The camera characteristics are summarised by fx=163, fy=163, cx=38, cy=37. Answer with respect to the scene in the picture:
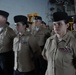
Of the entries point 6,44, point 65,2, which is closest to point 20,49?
point 6,44

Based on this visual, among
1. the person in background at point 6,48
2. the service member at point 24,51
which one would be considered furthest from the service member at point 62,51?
the person in background at point 6,48

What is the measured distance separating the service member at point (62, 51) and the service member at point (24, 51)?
57cm

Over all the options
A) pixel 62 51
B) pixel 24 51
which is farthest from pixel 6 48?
pixel 62 51

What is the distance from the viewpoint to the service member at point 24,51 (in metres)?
2.36

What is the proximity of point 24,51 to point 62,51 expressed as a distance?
30.3 inches

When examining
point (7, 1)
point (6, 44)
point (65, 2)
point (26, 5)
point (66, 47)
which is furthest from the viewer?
point (65, 2)

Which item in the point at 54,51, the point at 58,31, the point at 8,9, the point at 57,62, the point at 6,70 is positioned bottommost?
the point at 6,70

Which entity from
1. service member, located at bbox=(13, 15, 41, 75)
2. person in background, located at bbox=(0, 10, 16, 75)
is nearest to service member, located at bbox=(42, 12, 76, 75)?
service member, located at bbox=(13, 15, 41, 75)

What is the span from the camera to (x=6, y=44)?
2.97m

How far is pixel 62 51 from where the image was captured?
173 cm

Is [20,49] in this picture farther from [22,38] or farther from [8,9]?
[8,9]

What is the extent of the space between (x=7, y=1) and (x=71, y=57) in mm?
6500

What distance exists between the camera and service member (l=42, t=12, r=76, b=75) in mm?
1720

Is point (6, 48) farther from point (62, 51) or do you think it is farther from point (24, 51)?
point (62, 51)
